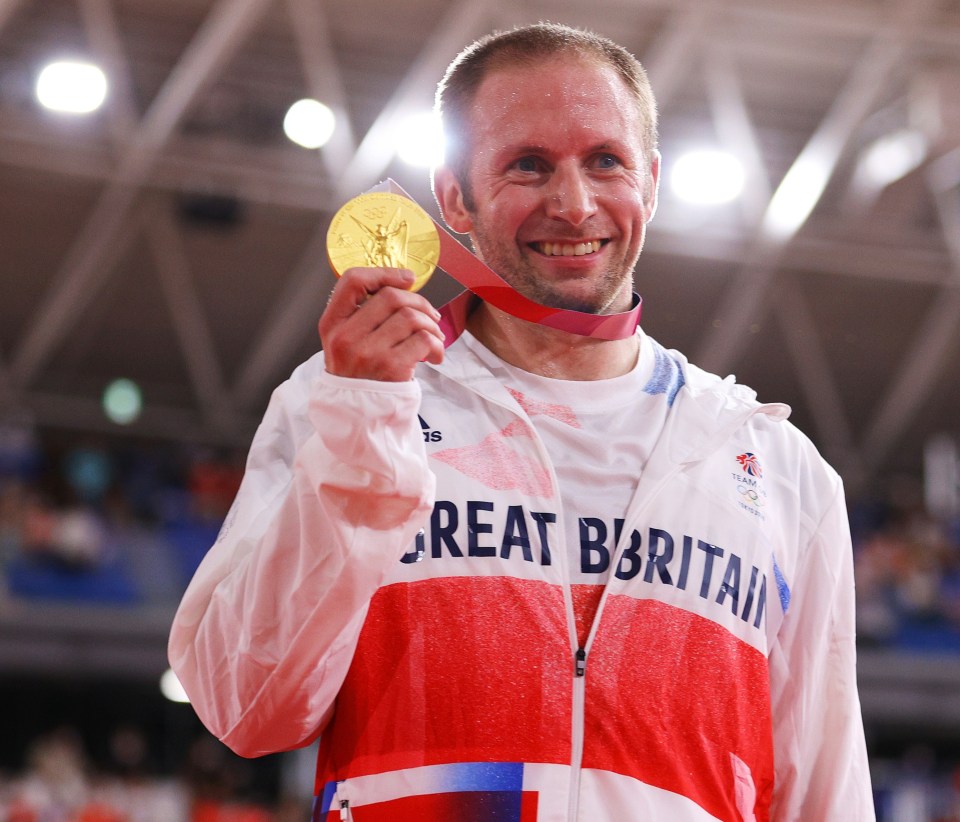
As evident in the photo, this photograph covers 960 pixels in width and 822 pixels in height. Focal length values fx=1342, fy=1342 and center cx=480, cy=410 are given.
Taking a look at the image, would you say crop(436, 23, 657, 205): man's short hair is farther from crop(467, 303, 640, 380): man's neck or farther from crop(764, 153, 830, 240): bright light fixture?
crop(764, 153, 830, 240): bright light fixture

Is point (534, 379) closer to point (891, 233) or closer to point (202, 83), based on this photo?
point (202, 83)

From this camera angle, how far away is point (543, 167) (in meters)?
1.88

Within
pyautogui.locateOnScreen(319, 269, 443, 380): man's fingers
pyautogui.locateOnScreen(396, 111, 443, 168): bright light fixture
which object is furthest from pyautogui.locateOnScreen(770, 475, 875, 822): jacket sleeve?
pyautogui.locateOnScreen(396, 111, 443, 168): bright light fixture

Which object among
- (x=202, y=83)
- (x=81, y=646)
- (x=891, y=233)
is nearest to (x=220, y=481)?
(x=81, y=646)

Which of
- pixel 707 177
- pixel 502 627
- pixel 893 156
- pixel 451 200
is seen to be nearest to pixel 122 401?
pixel 707 177

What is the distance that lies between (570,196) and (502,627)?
1.94ft

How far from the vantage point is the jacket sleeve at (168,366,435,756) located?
4.71ft

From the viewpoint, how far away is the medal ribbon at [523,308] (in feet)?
5.95

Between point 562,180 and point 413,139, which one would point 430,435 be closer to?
point 562,180

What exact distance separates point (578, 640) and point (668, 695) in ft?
0.43

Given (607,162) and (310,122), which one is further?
(310,122)

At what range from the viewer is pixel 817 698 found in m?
1.92

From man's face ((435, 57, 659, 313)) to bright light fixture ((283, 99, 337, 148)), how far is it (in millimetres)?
9536

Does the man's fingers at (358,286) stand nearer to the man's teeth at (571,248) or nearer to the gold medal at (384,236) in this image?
the gold medal at (384,236)
